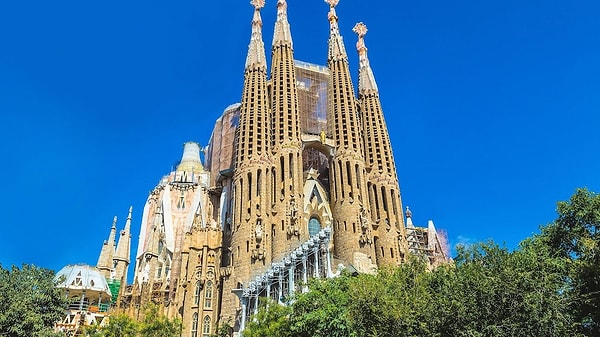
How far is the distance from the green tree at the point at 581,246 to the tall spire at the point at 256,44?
3087 cm

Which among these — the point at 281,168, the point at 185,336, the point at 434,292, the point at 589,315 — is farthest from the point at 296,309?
the point at 281,168

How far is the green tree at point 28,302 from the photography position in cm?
2314

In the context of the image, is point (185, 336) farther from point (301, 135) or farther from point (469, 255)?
point (469, 255)

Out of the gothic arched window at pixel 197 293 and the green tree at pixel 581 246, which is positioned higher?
the gothic arched window at pixel 197 293

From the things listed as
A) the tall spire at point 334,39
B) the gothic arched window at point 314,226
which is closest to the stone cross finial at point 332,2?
the tall spire at point 334,39

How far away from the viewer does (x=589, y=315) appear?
2152cm

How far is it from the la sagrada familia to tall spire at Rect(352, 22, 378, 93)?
0.50ft

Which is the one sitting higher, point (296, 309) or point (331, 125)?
point (331, 125)

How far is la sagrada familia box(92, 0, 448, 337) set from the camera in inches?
1497

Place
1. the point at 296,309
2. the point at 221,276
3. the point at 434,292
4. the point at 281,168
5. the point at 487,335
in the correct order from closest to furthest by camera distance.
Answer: the point at 487,335 < the point at 434,292 < the point at 296,309 < the point at 221,276 < the point at 281,168

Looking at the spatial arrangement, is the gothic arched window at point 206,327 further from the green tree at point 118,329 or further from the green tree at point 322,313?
the green tree at point 322,313

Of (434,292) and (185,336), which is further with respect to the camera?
(185,336)

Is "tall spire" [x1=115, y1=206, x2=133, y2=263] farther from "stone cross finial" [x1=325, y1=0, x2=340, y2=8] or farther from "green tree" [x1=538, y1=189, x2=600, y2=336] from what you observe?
"green tree" [x1=538, y1=189, x2=600, y2=336]

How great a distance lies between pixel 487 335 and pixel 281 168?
90.4 ft
